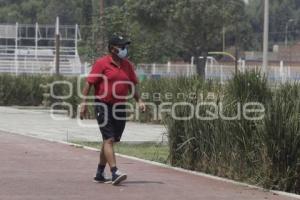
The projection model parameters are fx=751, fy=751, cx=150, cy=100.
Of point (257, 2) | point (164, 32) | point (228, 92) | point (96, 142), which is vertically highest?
point (257, 2)

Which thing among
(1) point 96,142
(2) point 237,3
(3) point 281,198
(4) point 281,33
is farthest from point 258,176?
(4) point 281,33

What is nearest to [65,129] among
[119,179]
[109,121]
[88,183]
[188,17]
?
[88,183]

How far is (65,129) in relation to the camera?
20484mm

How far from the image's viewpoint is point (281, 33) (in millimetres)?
102812

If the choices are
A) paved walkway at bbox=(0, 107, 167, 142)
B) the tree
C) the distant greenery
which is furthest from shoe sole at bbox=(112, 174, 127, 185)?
the tree

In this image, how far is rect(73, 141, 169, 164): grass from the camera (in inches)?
535

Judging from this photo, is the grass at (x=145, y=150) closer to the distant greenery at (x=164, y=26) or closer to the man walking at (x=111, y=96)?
the man walking at (x=111, y=96)

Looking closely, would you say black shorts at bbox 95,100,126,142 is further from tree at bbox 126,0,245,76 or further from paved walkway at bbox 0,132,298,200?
tree at bbox 126,0,245,76

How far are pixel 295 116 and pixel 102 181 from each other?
275 centimetres

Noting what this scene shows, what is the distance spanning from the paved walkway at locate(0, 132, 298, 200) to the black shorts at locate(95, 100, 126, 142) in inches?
27.3

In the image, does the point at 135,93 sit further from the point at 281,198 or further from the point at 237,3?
the point at 237,3

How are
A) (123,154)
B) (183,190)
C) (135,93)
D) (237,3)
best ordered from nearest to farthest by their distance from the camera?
1. (183,190)
2. (135,93)
3. (123,154)
4. (237,3)

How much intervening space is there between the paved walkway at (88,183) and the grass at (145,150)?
653 mm

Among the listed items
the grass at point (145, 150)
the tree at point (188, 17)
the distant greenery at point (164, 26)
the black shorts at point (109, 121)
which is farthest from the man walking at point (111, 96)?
the tree at point (188, 17)
